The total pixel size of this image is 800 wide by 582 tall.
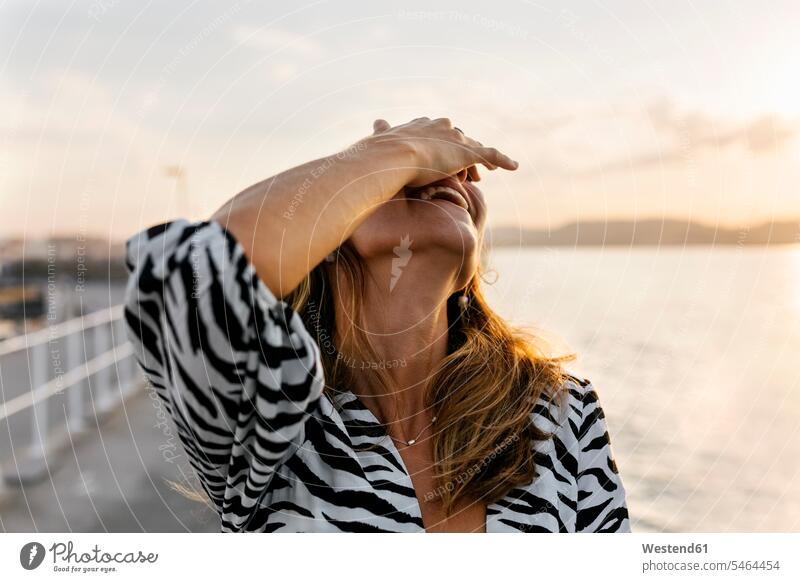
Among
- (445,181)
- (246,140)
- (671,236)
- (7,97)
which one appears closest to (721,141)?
(671,236)

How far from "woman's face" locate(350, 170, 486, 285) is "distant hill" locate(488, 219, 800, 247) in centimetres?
20

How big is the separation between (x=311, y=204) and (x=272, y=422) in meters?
0.15

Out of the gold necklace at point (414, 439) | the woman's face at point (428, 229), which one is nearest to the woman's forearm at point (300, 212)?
the woman's face at point (428, 229)

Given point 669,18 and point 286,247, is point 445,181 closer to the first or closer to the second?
point 286,247

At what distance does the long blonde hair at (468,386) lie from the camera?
2.41 feet

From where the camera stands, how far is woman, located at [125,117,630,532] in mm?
489

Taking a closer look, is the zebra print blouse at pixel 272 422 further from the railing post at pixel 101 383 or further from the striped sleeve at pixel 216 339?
the railing post at pixel 101 383

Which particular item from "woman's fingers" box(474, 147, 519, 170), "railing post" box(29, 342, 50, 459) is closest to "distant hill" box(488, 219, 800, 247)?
"woman's fingers" box(474, 147, 519, 170)

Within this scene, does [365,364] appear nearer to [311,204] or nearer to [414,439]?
[414,439]

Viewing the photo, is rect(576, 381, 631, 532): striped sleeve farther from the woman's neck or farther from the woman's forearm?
the woman's forearm

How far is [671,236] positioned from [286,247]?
1.99 feet

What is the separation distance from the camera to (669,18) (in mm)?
975
